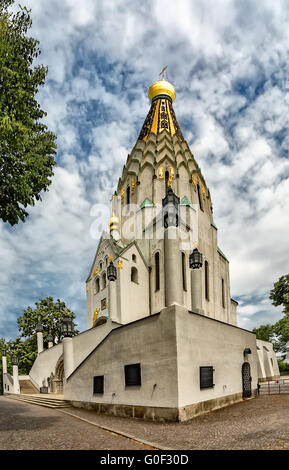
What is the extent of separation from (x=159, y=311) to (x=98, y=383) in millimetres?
4896

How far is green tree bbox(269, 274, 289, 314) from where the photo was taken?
109ft

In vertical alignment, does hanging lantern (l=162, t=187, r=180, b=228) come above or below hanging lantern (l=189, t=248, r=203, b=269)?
above

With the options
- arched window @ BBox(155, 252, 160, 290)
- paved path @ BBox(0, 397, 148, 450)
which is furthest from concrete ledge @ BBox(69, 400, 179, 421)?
arched window @ BBox(155, 252, 160, 290)

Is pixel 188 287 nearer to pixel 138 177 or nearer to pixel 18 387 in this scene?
pixel 138 177

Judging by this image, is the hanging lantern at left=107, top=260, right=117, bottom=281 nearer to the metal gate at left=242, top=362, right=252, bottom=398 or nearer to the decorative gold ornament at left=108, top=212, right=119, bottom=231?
the decorative gold ornament at left=108, top=212, right=119, bottom=231

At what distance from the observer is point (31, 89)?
11.4 metres

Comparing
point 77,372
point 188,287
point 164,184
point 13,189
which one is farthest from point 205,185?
point 13,189

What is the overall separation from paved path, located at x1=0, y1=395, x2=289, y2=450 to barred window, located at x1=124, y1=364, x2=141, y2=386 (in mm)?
1512

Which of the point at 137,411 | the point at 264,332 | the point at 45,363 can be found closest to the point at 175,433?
the point at 137,411

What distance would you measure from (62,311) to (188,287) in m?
24.7

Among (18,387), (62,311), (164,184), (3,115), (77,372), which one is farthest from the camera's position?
(62,311)

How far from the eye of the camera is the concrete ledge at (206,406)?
1114 cm

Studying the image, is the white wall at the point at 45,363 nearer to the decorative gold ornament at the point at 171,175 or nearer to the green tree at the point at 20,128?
the decorative gold ornament at the point at 171,175

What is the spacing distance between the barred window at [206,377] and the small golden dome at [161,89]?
32776 mm
